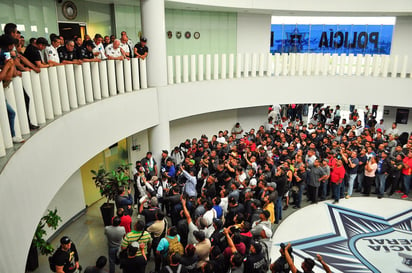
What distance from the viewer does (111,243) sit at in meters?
6.41

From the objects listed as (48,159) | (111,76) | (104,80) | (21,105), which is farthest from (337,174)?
(21,105)

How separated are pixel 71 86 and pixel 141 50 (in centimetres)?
323

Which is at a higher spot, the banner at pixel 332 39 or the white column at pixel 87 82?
the banner at pixel 332 39

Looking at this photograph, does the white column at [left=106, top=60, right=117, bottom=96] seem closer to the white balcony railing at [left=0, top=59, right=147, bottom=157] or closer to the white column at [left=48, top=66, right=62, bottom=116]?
the white balcony railing at [left=0, top=59, right=147, bottom=157]

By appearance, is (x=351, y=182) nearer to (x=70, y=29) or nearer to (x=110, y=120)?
(x=110, y=120)

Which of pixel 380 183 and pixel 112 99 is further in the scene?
pixel 380 183

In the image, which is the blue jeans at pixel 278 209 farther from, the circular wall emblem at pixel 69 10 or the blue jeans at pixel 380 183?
the circular wall emblem at pixel 69 10

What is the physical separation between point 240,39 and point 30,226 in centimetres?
1222

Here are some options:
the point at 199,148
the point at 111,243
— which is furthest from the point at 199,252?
the point at 199,148

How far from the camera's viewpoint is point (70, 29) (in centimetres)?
927

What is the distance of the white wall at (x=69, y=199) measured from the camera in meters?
8.57

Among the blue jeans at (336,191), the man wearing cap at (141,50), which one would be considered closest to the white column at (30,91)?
the man wearing cap at (141,50)

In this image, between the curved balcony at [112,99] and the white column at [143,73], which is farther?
the white column at [143,73]

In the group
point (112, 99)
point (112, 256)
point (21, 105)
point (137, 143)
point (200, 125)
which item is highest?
point (21, 105)
